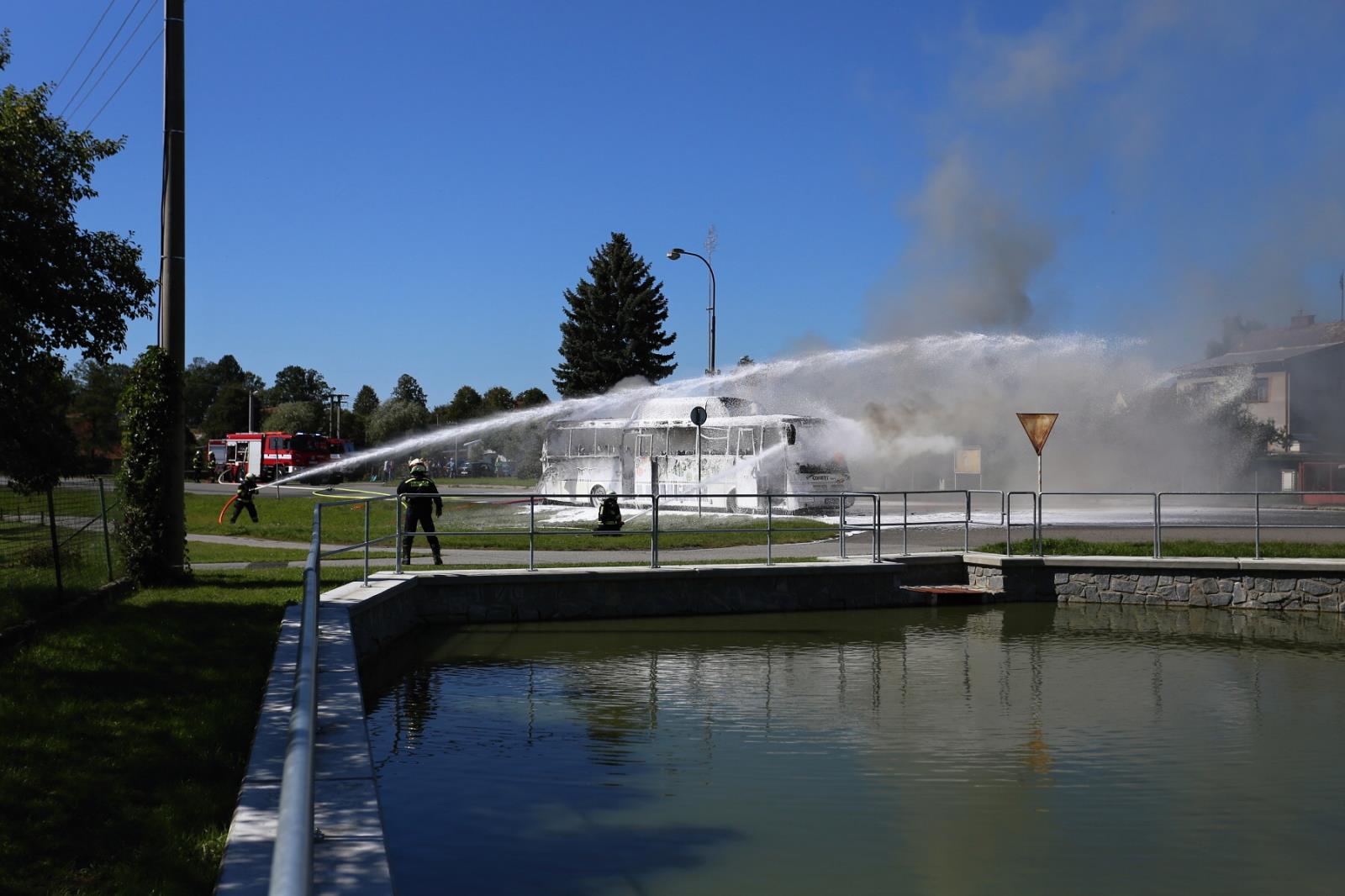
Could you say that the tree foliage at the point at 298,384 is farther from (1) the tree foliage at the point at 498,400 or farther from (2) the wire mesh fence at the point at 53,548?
(2) the wire mesh fence at the point at 53,548

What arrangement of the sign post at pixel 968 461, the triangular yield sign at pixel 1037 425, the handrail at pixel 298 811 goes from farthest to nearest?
the sign post at pixel 968 461, the triangular yield sign at pixel 1037 425, the handrail at pixel 298 811

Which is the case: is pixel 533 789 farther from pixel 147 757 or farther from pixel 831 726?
pixel 831 726

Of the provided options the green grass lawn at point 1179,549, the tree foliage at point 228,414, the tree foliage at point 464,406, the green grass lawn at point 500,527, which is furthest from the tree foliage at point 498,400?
the green grass lawn at point 1179,549

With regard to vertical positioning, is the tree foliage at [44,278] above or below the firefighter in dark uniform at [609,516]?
above

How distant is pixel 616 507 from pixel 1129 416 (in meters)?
27.2

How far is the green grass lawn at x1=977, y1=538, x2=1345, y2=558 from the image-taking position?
19.6 m

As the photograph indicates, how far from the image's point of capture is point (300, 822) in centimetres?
227

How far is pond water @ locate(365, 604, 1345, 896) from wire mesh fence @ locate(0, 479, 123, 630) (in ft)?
10.8

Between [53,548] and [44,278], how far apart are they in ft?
11.2

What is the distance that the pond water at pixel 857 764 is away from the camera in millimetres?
6652

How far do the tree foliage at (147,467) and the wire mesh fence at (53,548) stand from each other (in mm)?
357

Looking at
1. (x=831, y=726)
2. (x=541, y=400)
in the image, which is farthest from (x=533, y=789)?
(x=541, y=400)

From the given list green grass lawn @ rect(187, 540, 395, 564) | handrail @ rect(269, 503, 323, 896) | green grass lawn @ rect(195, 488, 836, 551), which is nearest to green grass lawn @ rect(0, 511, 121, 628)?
green grass lawn @ rect(195, 488, 836, 551)

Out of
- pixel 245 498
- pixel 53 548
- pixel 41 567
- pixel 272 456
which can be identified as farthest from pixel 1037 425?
pixel 272 456
